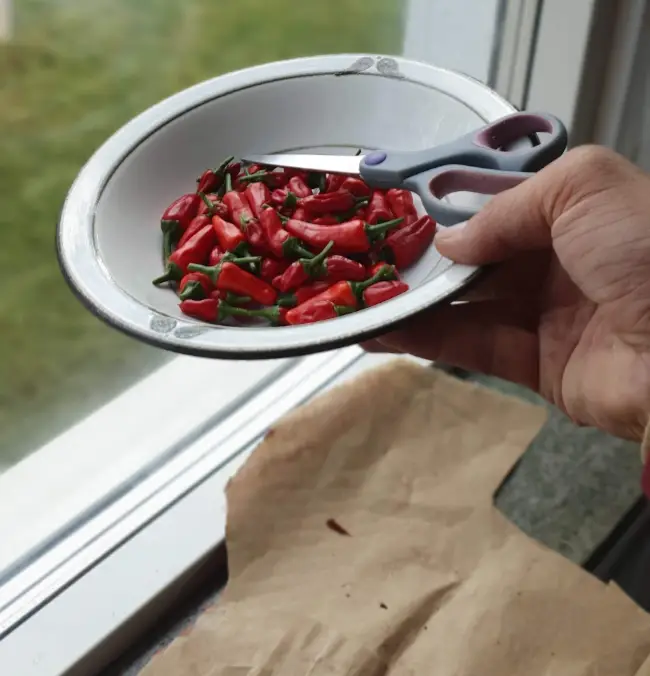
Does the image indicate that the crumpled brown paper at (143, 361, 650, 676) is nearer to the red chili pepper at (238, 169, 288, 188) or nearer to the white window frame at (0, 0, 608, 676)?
the white window frame at (0, 0, 608, 676)

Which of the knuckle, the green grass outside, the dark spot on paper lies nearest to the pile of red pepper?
the knuckle

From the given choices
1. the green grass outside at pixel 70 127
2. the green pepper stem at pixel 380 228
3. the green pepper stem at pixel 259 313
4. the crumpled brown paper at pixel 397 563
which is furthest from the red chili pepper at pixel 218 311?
the green grass outside at pixel 70 127

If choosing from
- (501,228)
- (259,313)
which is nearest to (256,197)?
(259,313)

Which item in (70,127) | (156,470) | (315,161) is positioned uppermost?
(315,161)

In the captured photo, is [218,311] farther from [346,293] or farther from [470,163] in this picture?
[470,163]

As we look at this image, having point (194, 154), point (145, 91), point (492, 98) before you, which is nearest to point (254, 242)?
point (194, 154)

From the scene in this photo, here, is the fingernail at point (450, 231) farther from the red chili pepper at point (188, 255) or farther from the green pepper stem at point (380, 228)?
the red chili pepper at point (188, 255)
